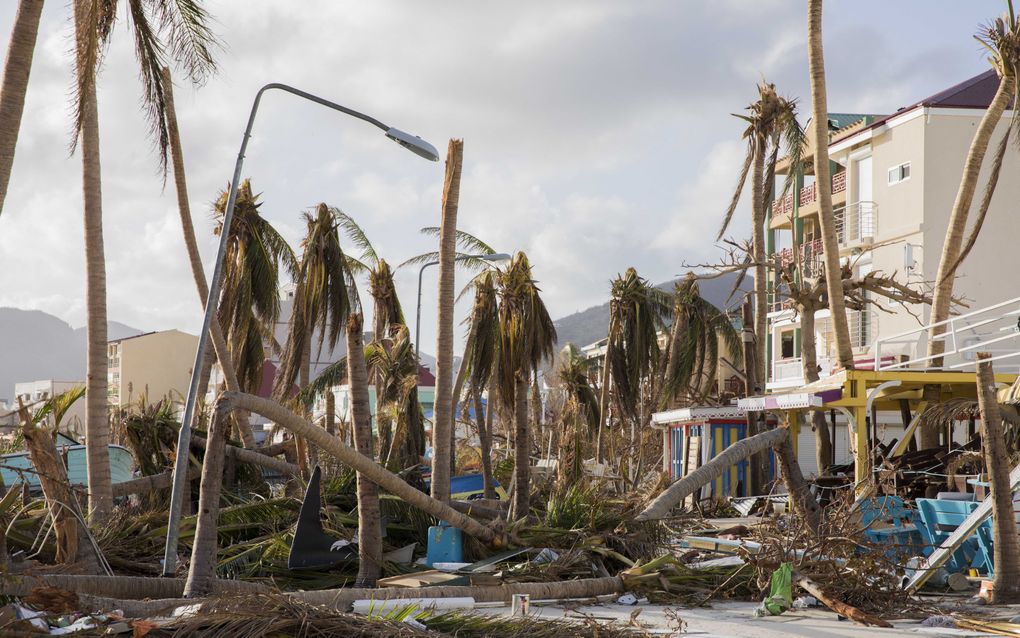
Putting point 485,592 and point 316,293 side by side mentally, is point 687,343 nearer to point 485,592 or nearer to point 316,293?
point 316,293

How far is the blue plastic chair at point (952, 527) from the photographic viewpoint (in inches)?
516

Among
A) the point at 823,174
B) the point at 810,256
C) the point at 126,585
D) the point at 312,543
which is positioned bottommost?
the point at 126,585

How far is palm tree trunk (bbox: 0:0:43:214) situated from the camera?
9227 millimetres

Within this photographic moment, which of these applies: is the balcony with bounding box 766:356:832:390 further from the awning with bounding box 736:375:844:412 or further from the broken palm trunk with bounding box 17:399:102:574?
the broken palm trunk with bounding box 17:399:102:574

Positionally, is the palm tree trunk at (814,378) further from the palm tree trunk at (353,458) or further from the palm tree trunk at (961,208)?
the palm tree trunk at (353,458)

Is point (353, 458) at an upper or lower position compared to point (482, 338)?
lower

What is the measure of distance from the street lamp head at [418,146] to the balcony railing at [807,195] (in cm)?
2661

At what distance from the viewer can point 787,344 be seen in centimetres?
4644

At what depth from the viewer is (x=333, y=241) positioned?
87.0ft

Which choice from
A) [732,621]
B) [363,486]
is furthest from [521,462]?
[732,621]

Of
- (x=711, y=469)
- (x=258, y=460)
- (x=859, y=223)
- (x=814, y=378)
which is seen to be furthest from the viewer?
(x=859, y=223)

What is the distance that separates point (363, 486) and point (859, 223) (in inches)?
1174

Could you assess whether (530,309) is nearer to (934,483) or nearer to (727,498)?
(934,483)

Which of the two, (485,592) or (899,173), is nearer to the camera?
(485,592)
